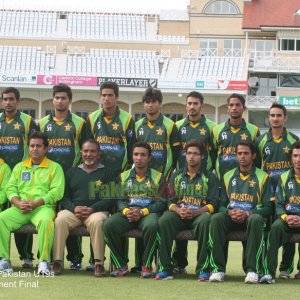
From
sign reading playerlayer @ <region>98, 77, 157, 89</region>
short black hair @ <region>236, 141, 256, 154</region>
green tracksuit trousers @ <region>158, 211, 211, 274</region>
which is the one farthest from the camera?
sign reading playerlayer @ <region>98, 77, 157, 89</region>

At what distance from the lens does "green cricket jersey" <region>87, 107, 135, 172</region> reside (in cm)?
863

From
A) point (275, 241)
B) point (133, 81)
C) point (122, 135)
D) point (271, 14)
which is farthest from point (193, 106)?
point (271, 14)

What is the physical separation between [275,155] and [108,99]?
1690 mm

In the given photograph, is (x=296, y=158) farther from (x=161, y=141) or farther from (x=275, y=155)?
(x=161, y=141)

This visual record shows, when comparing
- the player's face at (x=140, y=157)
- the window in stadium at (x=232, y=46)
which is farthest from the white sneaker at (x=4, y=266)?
the window in stadium at (x=232, y=46)

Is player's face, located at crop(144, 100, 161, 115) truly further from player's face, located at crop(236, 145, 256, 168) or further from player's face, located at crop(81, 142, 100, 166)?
player's face, located at crop(236, 145, 256, 168)

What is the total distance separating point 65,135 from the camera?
28.3 feet

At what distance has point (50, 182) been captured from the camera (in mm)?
8156

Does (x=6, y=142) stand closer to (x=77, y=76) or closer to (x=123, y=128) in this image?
(x=123, y=128)

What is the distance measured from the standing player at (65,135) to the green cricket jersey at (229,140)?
4.40 ft

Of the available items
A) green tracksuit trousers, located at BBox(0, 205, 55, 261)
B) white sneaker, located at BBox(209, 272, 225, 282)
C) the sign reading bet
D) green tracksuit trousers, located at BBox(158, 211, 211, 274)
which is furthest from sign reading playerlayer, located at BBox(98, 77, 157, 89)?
white sneaker, located at BBox(209, 272, 225, 282)

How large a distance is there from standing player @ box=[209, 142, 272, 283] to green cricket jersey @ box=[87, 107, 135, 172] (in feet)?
3.75

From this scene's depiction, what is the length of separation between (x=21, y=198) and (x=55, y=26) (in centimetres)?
4643

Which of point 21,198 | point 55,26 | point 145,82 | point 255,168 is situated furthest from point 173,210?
point 55,26
